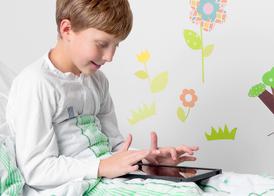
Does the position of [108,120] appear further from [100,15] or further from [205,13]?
[205,13]

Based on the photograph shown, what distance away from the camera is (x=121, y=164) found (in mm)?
1156

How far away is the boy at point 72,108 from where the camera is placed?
118cm

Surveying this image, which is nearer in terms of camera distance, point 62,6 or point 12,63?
point 62,6

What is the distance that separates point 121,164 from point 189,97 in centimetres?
102

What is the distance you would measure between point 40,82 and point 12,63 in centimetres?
113

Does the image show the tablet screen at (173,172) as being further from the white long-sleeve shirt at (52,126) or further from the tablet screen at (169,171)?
the white long-sleeve shirt at (52,126)

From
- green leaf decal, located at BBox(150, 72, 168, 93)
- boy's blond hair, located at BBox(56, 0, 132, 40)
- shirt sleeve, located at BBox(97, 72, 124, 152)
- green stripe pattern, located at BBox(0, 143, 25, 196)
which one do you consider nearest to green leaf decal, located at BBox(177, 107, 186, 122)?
green leaf decal, located at BBox(150, 72, 168, 93)

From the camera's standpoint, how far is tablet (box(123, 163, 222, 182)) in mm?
1122

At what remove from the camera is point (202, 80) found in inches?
83.4

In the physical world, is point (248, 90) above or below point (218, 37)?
below

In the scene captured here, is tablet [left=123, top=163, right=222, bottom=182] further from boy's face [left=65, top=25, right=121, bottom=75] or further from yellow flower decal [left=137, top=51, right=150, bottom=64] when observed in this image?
yellow flower decal [left=137, top=51, right=150, bottom=64]

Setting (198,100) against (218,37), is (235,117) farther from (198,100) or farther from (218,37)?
(218,37)

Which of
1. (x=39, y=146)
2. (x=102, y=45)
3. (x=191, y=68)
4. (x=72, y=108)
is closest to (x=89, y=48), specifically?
(x=102, y=45)

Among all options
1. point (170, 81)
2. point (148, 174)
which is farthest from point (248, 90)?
point (148, 174)
